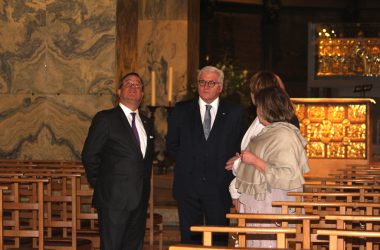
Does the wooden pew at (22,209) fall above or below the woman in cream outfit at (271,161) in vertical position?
below

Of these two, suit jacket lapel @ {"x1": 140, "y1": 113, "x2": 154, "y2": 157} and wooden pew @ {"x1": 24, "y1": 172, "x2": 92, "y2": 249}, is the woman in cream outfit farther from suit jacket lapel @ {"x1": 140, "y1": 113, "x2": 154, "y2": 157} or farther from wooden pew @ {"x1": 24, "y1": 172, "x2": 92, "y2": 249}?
wooden pew @ {"x1": 24, "y1": 172, "x2": 92, "y2": 249}

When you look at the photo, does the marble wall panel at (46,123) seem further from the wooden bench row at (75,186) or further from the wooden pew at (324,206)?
the wooden pew at (324,206)

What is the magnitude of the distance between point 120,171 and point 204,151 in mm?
610

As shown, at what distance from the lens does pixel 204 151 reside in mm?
6836

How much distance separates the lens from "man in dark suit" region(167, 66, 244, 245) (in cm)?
677

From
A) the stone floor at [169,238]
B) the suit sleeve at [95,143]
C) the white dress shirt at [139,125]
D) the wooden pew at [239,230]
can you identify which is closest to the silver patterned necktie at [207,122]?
the white dress shirt at [139,125]

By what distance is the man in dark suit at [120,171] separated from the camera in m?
6.64

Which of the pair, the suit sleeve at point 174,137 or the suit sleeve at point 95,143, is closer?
the suit sleeve at point 95,143

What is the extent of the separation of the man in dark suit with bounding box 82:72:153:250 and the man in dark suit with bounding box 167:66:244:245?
0.28 meters

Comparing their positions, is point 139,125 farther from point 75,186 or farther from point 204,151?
point 75,186

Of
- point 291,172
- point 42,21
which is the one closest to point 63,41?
point 42,21

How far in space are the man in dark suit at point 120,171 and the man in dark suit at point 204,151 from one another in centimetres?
28

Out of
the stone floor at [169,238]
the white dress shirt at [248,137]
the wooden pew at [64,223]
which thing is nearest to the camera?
the white dress shirt at [248,137]

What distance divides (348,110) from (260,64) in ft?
24.0
